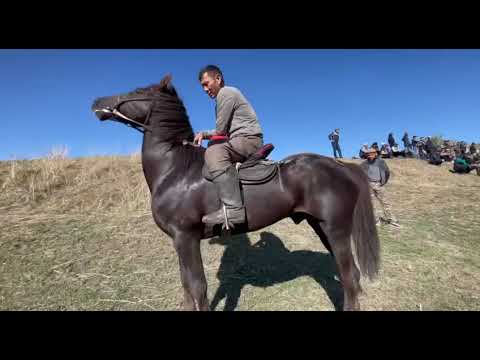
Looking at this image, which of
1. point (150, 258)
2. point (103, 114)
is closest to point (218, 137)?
point (103, 114)

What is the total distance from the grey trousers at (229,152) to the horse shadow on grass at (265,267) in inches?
92.2

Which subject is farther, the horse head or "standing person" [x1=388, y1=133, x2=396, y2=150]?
"standing person" [x1=388, y1=133, x2=396, y2=150]

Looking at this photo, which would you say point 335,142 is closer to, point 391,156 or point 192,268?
point 391,156

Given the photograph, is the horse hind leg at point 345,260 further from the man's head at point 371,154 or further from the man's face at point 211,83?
the man's head at point 371,154

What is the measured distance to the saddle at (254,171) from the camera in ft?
10.7

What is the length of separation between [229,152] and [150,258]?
3.40 metres

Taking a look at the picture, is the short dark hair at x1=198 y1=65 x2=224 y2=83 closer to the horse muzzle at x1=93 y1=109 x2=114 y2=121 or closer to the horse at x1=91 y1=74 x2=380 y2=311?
the horse at x1=91 y1=74 x2=380 y2=311

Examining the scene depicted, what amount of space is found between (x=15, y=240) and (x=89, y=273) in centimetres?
202

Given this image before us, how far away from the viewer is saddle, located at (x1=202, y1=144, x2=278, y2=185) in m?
3.27

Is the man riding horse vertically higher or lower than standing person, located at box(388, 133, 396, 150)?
higher

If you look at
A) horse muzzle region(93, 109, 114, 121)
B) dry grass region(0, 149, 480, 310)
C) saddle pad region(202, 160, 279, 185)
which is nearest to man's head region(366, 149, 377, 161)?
dry grass region(0, 149, 480, 310)

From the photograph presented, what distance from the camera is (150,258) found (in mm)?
5402

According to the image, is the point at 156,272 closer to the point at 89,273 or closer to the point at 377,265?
the point at 89,273

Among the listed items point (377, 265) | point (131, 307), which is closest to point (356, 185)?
point (377, 265)
